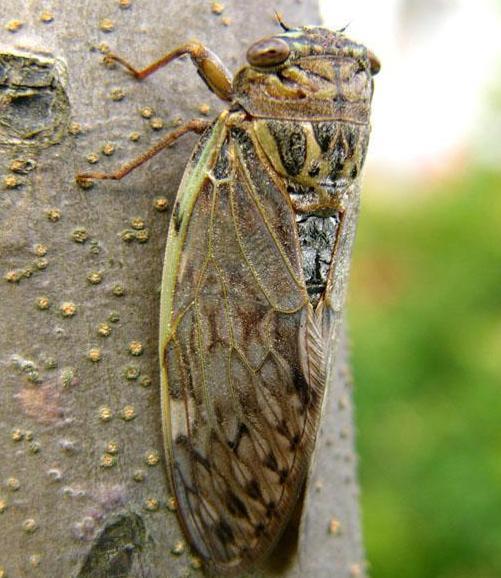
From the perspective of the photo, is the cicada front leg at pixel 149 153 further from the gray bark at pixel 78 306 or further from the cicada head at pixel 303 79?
the cicada head at pixel 303 79

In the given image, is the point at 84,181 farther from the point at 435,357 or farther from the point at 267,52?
the point at 435,357

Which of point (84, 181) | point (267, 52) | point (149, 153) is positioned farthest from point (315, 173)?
point (84, 181)

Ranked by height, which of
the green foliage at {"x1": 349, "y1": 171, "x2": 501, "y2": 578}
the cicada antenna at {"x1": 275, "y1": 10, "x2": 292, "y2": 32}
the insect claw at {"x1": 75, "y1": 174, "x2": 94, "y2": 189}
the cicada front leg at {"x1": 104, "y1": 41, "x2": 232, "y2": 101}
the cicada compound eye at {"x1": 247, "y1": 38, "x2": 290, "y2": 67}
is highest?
the cicada antenna at {"x1": 275, "y1": 10, "x2": 292, "y2": 32}

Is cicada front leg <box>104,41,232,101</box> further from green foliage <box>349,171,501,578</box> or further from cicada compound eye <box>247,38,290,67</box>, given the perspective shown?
green foliage <box>349,171,501,578</box>

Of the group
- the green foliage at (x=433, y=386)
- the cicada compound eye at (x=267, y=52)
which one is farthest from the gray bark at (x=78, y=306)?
the green foliage at (x=433, y=386)

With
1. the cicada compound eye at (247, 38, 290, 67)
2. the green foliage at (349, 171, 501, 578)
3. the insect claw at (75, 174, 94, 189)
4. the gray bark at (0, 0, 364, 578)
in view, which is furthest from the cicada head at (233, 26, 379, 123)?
the green foliage at (349, 171, 501, 578)
